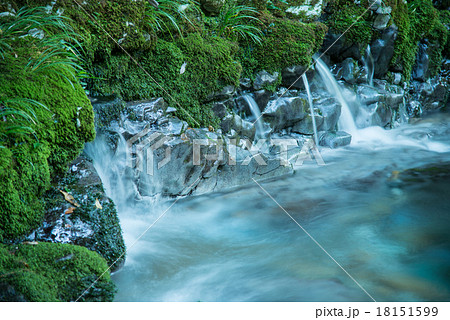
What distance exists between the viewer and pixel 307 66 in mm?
6473

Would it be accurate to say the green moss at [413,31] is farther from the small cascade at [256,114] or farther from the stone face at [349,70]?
the small cascade at [256,114]

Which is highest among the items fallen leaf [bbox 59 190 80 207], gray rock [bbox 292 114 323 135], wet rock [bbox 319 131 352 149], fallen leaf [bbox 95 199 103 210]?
gray rock [bbox 292 114 323 135]

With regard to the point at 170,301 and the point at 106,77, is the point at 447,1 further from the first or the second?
the point at 170,301

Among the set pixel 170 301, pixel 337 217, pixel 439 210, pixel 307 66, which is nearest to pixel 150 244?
pixel 170 301

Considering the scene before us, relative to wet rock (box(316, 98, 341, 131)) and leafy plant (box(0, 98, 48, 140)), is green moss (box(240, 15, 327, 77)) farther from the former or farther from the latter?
leafy plant (box(0, 98, 48, 140))

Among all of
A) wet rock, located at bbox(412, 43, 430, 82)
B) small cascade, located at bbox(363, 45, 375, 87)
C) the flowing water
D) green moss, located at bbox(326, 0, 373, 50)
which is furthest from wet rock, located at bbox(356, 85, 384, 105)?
the flowing water

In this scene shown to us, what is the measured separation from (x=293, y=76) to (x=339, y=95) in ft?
4.55

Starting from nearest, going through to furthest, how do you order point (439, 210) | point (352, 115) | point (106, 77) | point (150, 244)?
point (150, 244) → point (106, 77) → point (439, 210) → point (352, 115)

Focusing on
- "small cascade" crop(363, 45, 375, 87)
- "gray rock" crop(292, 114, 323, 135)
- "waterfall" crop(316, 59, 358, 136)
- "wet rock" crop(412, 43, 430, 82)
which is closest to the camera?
"gray rock" crop(292, 114, 323, 135)

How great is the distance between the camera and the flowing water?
3.36 meters

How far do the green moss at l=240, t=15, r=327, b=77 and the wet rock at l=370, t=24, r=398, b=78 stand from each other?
2130mm

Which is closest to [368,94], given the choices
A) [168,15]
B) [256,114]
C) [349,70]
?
[349,70]

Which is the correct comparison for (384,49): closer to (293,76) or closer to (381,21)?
(381,21)

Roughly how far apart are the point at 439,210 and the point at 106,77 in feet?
14.0
